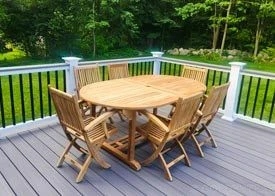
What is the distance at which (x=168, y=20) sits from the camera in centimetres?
1339

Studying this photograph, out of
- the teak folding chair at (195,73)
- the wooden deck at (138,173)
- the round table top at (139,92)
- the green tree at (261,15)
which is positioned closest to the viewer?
the wooden deck at (138,173)

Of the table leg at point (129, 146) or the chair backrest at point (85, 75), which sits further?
the chair backrest at point (85, 75)

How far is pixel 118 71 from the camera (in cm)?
438

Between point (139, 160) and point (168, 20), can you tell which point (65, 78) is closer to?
point (139, 160)

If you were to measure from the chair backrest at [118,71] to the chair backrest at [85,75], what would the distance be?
0.86ft

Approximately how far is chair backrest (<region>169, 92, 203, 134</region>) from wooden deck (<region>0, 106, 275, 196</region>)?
1.74 feet

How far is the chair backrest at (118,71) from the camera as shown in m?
4.25

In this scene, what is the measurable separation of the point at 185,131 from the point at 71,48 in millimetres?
8273

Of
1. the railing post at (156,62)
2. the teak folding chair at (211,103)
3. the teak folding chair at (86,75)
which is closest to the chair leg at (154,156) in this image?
the teak folding chair at (211,103)

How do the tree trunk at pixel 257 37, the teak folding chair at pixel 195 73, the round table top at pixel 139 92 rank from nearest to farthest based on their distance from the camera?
the round table top at pixel 139 92 → the teak folding chair at pixel 195 73 → the tree trunk at pixel 257 37

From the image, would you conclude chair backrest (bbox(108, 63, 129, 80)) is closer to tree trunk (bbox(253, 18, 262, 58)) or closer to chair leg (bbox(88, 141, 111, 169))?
chair leg (bbox(88, 141, 111, 169))

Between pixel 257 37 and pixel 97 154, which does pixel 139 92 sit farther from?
pixel 257 37

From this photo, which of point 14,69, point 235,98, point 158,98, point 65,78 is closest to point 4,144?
point 14,69

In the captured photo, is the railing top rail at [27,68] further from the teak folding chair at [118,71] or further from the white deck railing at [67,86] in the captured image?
the teak folding chair at [118,71]
